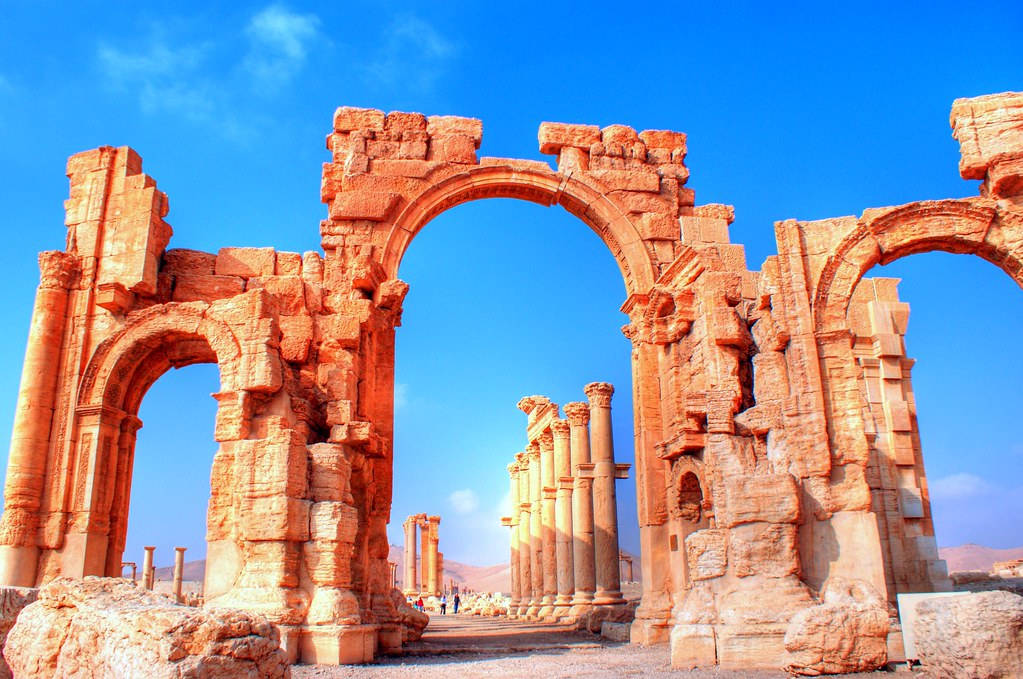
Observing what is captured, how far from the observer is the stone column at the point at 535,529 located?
978 inches

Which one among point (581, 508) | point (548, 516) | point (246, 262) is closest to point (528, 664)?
point (246, 262)

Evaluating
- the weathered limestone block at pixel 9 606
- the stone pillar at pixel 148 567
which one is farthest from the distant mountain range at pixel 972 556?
the weathered limestone block at pixel 9 606

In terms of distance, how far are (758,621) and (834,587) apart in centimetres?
80

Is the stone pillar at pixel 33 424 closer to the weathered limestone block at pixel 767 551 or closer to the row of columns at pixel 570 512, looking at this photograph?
the weathered limestone block at pixel 767 551

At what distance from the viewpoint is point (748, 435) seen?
31.3 feet

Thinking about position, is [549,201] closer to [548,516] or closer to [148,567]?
[548,516]

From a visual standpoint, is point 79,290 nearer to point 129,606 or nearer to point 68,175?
point 68,175

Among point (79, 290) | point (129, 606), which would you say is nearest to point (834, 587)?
point (129, 606)

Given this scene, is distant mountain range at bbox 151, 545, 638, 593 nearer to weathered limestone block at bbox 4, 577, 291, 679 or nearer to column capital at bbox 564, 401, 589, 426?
column capital at bbox 564, 401, 589, 426

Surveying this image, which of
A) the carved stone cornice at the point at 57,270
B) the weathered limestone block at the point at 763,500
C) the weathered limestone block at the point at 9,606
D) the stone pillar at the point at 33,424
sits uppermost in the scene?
the carved stone cornice at the point at 57,270

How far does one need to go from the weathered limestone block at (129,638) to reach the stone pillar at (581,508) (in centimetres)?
1454

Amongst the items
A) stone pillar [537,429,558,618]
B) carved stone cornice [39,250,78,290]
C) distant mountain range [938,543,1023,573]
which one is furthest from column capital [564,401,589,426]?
distant mountain range [938,543,1023,573]

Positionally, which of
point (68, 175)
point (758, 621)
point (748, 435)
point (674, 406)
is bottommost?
point (758, 621)

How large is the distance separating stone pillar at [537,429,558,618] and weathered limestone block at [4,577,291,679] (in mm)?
17763
